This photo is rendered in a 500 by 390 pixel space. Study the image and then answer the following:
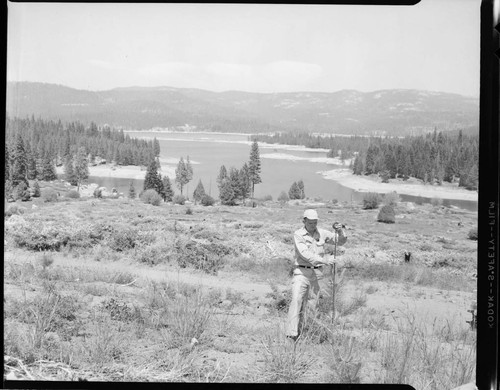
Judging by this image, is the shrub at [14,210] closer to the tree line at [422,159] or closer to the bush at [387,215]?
the tree line at [422,159]

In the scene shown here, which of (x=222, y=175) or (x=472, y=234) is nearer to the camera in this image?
(x=472, y=234)

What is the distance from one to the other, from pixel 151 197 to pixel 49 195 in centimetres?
88

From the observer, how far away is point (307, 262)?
5766mm

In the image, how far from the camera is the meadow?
18.6ft

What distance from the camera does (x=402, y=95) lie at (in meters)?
5.75

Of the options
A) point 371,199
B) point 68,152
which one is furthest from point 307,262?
point 68,152

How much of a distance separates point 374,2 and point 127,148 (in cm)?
237

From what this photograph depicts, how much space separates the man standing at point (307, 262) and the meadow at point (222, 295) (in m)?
0.11

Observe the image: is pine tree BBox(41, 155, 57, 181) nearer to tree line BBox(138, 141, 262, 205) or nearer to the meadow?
the meadow

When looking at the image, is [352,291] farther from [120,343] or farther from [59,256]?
[59,256]

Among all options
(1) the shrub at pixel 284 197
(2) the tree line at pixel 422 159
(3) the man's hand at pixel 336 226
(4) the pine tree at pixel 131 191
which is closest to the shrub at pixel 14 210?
(4) the pine tree at pixel 131 191

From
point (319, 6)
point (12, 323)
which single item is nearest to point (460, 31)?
point (319, 6)

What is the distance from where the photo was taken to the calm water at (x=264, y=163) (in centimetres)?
587

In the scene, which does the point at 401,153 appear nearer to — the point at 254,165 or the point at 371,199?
the point at 371,199
